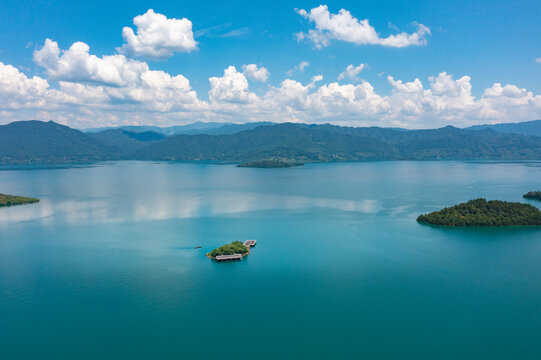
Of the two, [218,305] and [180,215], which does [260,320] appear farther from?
[180,215]

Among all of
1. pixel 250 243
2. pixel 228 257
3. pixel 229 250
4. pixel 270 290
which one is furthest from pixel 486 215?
pixel 228 257

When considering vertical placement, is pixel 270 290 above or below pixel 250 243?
below

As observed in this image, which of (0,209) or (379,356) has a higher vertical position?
(0,209)

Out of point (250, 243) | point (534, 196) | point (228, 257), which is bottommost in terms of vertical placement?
point (228, 257)

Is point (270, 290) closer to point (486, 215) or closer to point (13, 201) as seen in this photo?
point (486, 215)

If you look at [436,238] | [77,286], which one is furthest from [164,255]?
[436,238]
